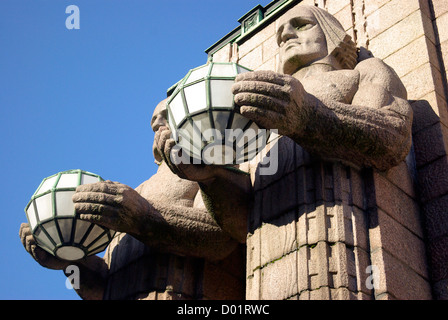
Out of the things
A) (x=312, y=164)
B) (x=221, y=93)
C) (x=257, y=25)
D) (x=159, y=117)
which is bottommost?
(x=312, y=164)

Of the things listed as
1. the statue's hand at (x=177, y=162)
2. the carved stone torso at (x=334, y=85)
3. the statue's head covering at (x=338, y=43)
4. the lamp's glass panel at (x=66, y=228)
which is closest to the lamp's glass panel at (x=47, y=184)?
the lamp's glass panel at (x=66, y=228)

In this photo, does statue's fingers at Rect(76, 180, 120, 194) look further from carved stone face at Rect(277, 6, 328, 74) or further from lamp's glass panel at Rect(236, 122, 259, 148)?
carved stone face at Rect(277, 6, 328, 74)

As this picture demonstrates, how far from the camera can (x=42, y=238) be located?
800 cm

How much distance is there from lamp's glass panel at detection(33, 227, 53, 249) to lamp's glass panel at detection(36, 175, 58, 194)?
1.45ft

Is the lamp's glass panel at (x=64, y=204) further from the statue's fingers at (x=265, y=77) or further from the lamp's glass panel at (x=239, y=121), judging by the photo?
the statue's fingers at (x=265, y=77)

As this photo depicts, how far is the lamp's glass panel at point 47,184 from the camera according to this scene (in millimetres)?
8047

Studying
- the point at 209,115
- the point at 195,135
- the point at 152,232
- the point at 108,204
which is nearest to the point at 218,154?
the point at 195,135

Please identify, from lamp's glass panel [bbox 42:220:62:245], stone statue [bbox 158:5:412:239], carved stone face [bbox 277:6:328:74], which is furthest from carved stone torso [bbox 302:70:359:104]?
lamp's glass panel [bbox 42:220:62:245]

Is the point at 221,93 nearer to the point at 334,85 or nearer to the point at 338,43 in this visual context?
the point at 334,85

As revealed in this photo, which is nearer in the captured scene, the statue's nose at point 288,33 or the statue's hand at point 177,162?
the statue's hand at point 177,162

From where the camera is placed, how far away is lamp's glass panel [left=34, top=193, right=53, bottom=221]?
7875 millimetres

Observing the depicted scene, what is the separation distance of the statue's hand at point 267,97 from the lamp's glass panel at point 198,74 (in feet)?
1.53

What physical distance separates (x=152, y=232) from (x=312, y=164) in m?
2.07
